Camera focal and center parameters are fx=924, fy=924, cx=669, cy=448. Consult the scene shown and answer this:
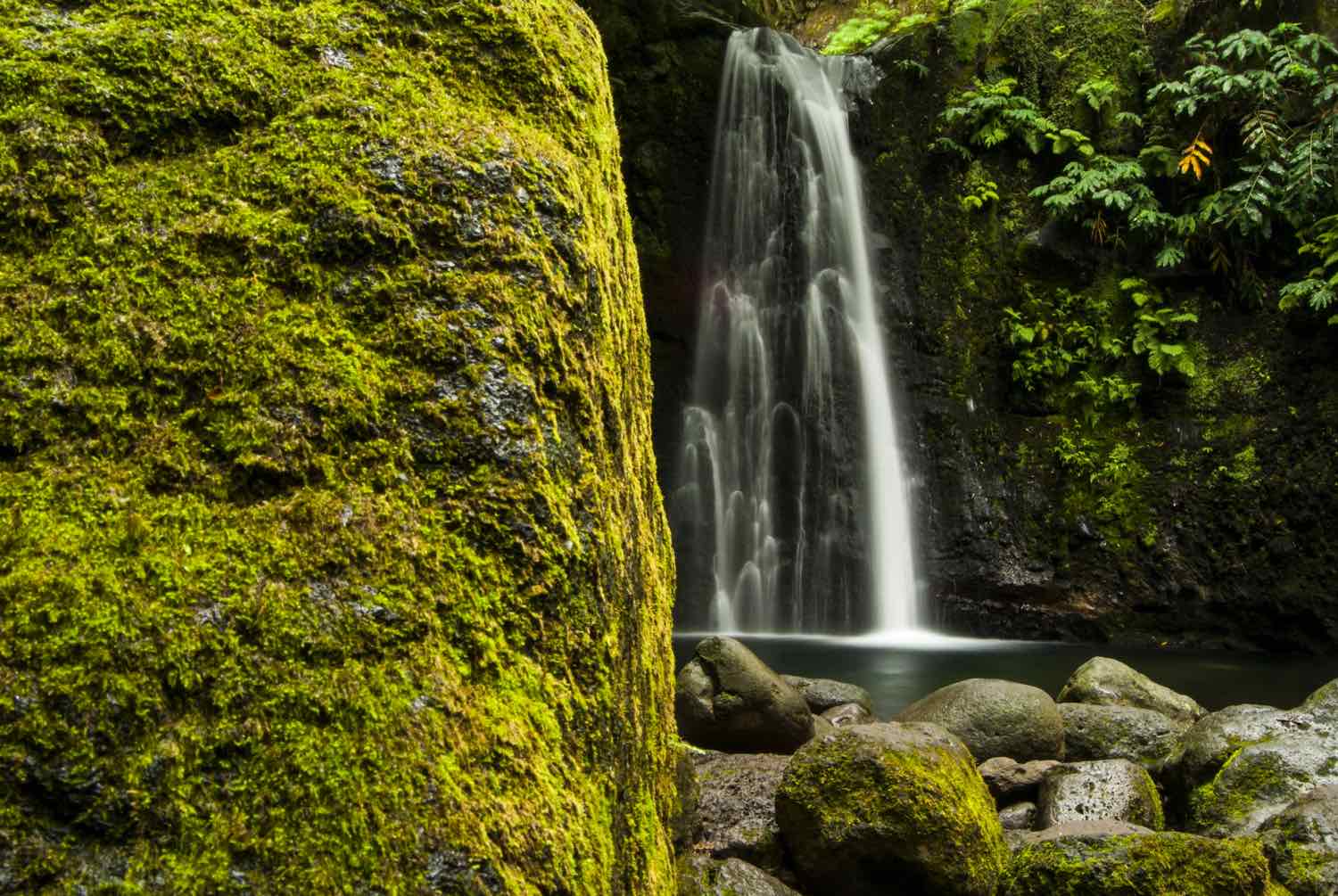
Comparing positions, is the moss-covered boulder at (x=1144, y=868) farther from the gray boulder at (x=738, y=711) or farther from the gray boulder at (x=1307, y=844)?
the gray boulder at (x=738, y=711)

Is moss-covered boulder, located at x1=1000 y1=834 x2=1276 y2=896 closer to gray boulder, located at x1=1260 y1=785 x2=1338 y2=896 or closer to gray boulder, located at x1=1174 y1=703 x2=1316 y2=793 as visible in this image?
gray boulder, located at x1=1260 y1=785 x2=1338 y2=896

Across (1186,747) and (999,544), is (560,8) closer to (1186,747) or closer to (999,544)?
(1186,747)

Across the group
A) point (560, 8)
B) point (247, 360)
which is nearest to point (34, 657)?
point (247, 360)

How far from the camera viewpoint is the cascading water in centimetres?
1242

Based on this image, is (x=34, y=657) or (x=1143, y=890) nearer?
(x=34, y=657)

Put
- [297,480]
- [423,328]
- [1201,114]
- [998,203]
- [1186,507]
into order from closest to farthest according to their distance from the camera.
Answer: [297,480] < [423,328] < [1186,507] < [1201,114] < [998,203]

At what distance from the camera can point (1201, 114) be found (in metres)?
12.4

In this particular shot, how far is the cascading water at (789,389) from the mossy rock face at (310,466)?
35.1 ft

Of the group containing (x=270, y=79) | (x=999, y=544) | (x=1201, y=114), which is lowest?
(x=999, y=544)

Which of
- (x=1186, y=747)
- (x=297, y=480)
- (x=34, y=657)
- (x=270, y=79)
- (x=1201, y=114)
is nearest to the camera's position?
(x=34, y=657)

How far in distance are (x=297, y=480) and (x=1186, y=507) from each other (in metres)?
12.4

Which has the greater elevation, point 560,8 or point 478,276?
point 560,8

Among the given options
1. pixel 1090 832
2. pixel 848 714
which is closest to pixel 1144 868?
pixel 1090 832

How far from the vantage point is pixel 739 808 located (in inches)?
158
